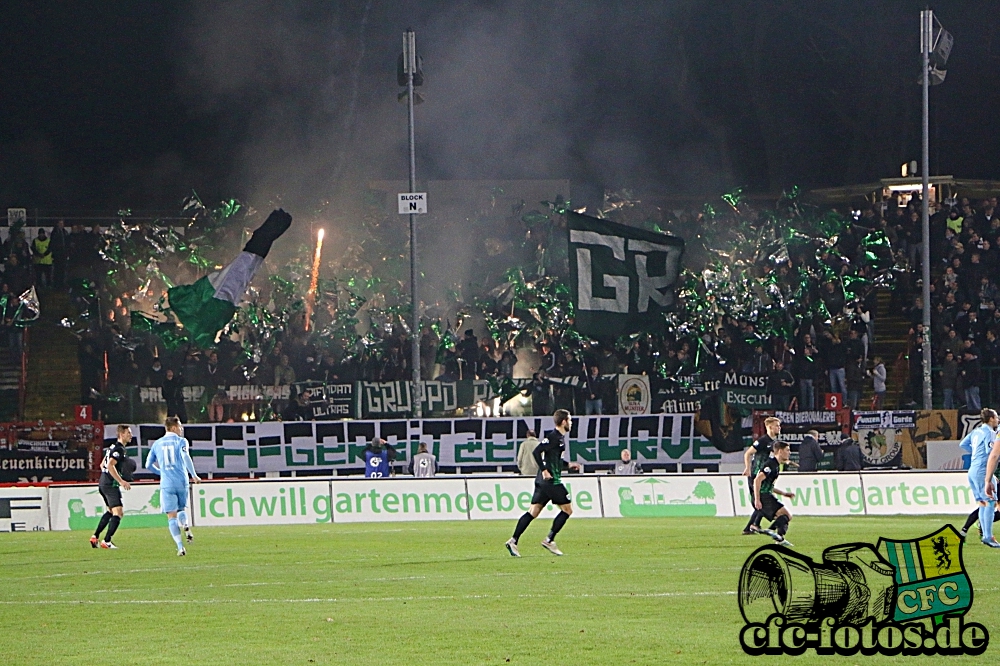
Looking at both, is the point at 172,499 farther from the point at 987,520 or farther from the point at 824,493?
the point at 824,493

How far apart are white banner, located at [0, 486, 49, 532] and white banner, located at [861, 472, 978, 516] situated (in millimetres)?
15649

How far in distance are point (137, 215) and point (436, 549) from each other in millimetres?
21173

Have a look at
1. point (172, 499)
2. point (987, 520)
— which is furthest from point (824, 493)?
point (172, 499)

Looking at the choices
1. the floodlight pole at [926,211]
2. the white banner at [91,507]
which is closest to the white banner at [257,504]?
the white banner at [91,507]

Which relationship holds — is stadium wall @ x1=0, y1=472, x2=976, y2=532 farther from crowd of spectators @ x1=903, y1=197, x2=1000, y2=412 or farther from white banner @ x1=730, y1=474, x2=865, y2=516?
crowd of spectators @ x1=903, y1=197, x2=1000, y2=412

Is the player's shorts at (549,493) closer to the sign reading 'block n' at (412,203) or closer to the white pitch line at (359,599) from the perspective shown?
the white pitch line at (359,599)

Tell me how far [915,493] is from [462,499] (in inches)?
342

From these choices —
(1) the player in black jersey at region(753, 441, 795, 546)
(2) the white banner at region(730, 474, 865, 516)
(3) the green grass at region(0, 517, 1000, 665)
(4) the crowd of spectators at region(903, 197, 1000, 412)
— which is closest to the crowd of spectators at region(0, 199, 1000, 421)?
(4) the crowd of spectators at region(903, 197, 1000, 412)

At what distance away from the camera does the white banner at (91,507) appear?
25938 mm

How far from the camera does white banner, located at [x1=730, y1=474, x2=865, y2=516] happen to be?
25905mm

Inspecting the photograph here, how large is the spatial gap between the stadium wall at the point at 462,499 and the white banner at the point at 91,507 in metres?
0.02

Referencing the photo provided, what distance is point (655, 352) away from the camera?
108ft

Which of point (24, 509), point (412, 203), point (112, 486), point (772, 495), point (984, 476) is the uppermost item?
point (412, 203)

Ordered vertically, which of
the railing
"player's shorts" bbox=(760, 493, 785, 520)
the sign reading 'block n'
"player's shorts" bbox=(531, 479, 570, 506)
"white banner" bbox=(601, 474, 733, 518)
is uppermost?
the sign reading 'block n'
